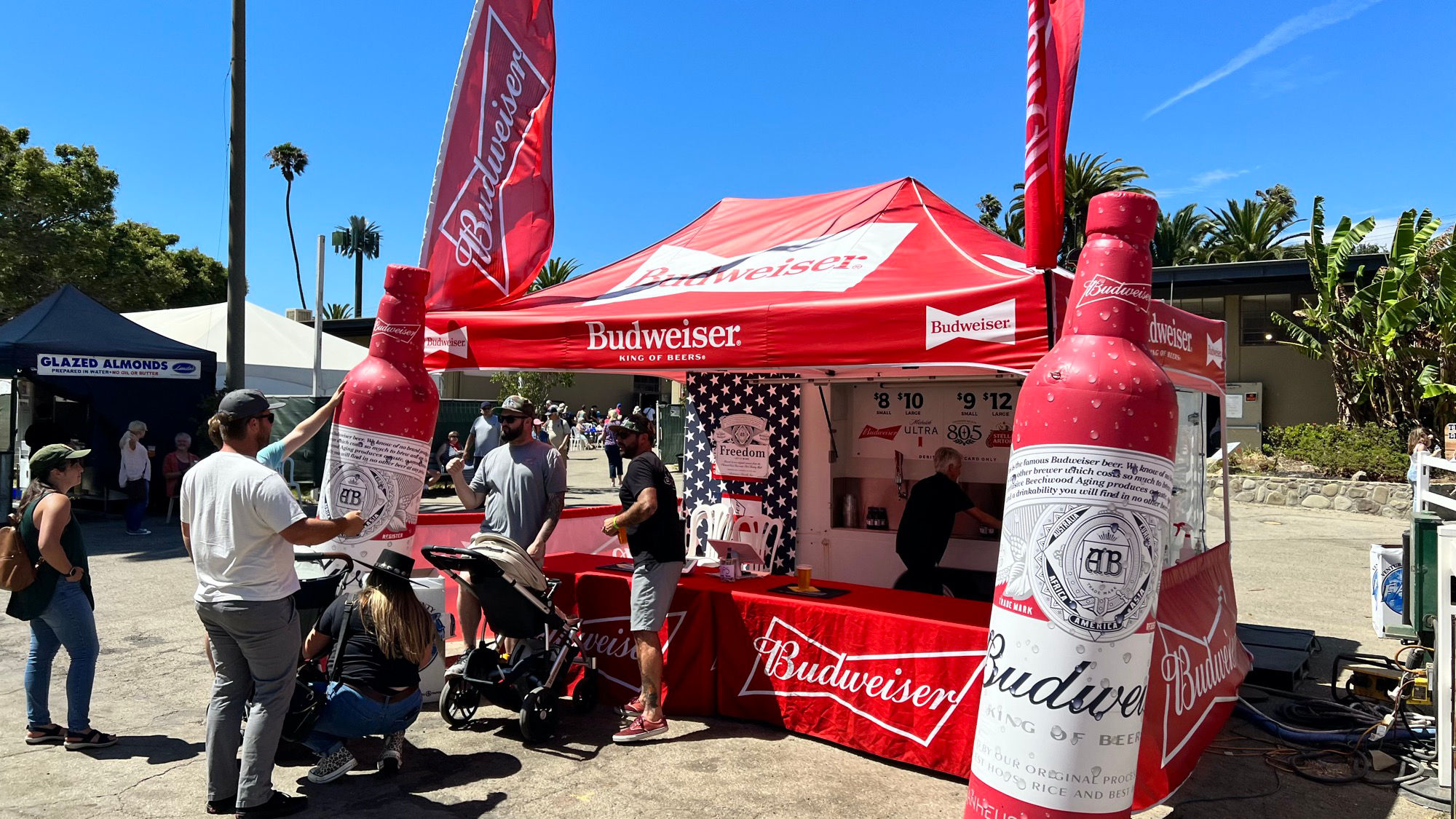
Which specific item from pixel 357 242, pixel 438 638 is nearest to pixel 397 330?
pixel 438 638

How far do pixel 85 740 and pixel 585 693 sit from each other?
259 centimetres

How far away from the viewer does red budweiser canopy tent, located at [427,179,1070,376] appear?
15.5 ft

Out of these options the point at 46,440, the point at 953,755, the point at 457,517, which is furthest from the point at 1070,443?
the point at 46,440

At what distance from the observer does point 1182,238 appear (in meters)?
41.2

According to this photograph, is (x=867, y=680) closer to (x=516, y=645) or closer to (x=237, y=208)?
(x=516, y=645)

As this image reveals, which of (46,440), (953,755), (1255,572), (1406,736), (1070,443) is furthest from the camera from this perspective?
(46,440)

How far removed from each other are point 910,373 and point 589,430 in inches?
1225

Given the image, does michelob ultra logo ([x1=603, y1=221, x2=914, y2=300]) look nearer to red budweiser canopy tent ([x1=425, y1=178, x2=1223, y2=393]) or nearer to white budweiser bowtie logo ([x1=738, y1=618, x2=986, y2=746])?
red budweiser canopy tent ([x1=425, y1=178, x2=1223, y2=393])

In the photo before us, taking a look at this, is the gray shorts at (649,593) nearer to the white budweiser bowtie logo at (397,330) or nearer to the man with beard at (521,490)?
the man with beard at (521,490)

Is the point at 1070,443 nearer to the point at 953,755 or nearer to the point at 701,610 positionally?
the point at 953,755

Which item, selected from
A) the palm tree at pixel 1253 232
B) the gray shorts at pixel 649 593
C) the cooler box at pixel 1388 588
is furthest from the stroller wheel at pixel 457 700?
the palm tree at pixel 1253 232

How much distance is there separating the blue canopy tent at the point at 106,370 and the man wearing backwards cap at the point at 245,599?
39.5 ft

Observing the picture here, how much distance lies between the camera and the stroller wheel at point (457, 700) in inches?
217

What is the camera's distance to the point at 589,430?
37.9 meters
